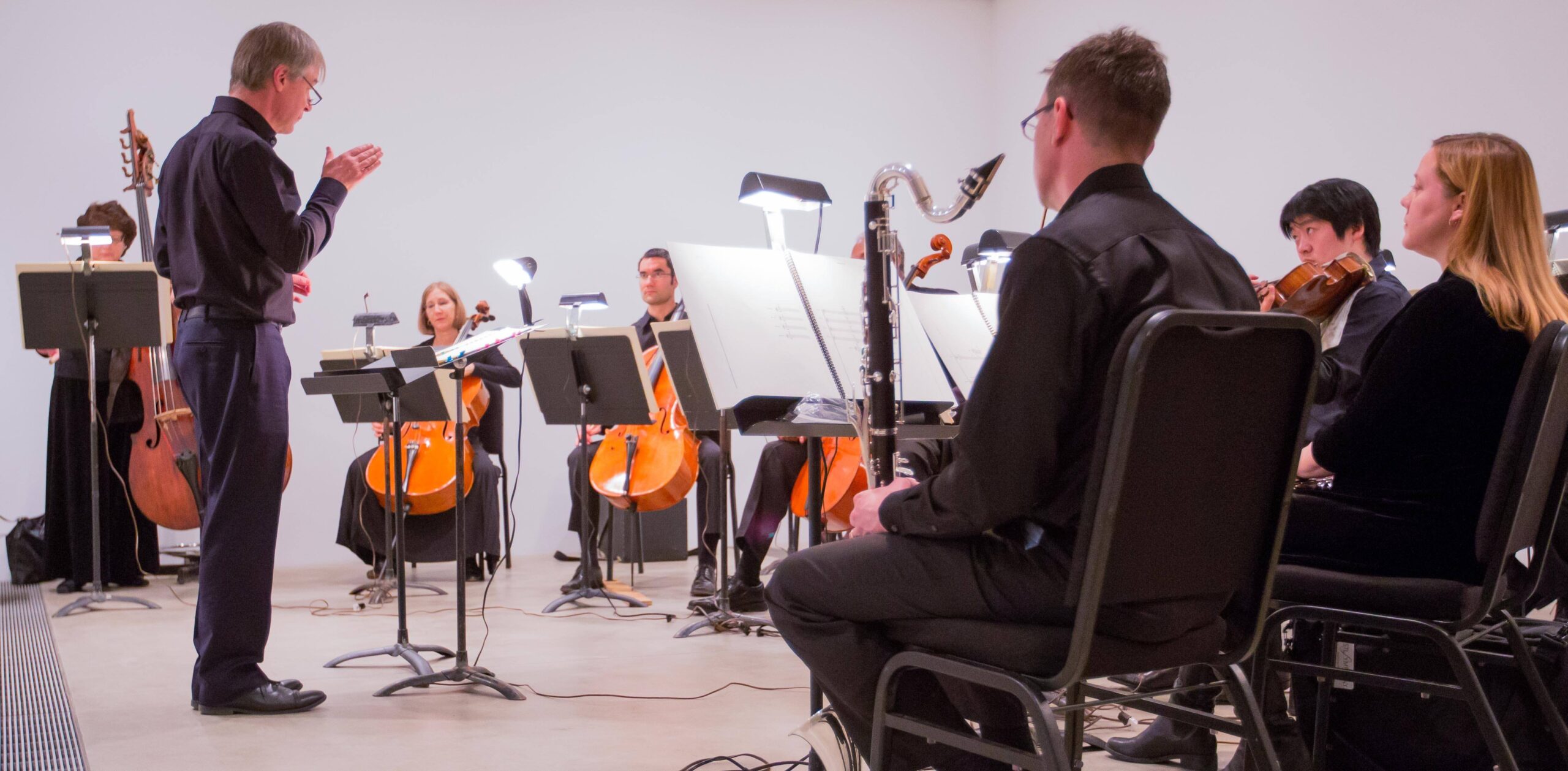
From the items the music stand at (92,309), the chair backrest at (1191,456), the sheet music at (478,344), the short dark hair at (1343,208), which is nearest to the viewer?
the chair backrest at (1191,456)

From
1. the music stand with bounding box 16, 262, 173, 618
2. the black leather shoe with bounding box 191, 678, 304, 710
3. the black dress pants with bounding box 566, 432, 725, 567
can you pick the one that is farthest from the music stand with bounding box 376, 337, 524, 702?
the music stand with bounding box 16, 262, 173, 618

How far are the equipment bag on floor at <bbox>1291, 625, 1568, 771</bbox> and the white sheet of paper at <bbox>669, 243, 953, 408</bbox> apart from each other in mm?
898

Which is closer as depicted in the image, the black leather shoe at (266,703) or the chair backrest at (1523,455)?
the chair backrest at (1523,455)

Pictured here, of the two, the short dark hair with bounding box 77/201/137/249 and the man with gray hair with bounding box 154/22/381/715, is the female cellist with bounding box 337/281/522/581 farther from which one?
the man with gray hair with bounding box 154/22/381/715

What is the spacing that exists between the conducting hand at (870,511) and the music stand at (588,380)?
2526mm

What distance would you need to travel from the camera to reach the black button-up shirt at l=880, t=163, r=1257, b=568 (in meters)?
1.38

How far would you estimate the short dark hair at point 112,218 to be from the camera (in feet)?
17.0

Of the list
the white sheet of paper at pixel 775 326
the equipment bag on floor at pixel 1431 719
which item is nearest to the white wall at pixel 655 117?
the equipment bag on floor at pixel 1431 719

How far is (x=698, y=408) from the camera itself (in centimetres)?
415

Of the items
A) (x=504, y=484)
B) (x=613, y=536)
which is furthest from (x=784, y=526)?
(x=504, y=484)

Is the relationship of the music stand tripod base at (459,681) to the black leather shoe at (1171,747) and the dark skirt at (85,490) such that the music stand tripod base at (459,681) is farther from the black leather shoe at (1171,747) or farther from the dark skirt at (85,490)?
the dark skirt at (85,490)

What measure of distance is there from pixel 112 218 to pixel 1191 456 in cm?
518

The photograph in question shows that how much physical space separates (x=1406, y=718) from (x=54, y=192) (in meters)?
6.21

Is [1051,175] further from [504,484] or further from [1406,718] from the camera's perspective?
[504,484]
